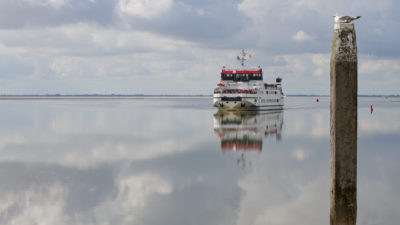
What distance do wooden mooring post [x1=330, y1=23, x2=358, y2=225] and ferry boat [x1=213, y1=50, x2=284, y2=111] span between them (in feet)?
222

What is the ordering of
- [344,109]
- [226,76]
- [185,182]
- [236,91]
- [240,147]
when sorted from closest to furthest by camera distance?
1. [344,109]
2. [185,182]
3. [240,147]
4. [236,91]
5. [226,76]

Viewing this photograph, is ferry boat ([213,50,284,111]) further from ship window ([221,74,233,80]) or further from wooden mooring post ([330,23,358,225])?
wooden mooring post ([330,23,358,225])

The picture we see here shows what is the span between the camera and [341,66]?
8.55 metres

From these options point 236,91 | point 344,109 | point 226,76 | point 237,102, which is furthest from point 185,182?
point 226,76

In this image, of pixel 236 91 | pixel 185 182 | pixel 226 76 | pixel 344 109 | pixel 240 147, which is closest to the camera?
pixel 344 109

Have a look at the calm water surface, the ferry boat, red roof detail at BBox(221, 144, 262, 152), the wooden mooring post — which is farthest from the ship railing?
the wooden mooring post

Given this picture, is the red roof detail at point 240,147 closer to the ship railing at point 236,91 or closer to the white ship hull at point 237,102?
the white ship hull at point 237,102

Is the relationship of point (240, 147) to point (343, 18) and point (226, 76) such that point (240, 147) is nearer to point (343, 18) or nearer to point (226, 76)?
point (343, 18)

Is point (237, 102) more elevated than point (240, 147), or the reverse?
point (237, 102)

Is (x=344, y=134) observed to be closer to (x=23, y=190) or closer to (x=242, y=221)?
(x=242, y=221)

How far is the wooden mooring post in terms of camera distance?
849cm

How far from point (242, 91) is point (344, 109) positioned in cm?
6861

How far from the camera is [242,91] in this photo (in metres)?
76.8

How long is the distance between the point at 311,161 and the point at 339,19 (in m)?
20.3
